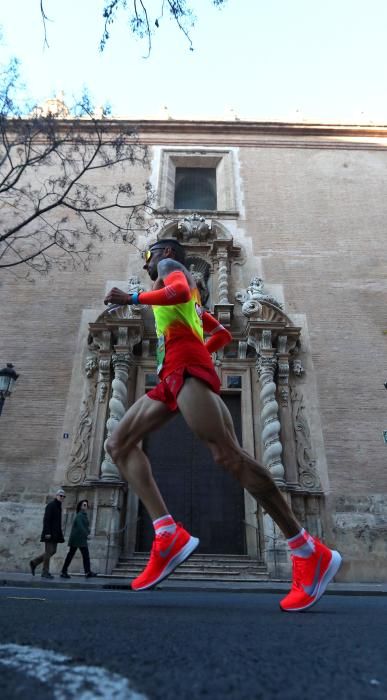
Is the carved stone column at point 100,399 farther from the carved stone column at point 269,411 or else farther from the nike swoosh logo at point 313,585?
the nike swoosh logo at point 313,585

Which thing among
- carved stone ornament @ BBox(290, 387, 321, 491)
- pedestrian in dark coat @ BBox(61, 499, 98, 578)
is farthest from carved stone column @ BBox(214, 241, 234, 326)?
pedestrian in dark coat @ BBox(61, 499, 98, 578)

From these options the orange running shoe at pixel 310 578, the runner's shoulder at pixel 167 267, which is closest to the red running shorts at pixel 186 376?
the runner's shoulder at pixel 167 267

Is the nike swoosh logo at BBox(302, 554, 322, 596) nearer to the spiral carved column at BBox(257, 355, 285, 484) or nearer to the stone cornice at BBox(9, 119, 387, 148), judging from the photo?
the spiral carved column at BBox(257, 355, 285, 484)

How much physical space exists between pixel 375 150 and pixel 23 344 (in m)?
12.4

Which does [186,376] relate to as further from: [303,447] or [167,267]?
[303,447]

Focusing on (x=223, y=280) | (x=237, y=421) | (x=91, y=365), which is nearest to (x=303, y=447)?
(x=237, y=421)

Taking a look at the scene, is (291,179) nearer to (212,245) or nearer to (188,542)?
(212,245)

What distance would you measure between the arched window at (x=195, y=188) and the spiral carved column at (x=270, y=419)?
21.3ft

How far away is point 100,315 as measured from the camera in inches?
416

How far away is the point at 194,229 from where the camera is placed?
40.9 feet

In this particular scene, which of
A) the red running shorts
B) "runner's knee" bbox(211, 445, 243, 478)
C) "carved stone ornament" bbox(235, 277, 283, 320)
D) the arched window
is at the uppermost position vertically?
the arched window

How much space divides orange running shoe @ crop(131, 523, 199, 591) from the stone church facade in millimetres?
6286

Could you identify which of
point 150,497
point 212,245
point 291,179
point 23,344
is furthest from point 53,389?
point 291,179

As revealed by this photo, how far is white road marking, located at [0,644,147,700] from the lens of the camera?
28.5 inches
